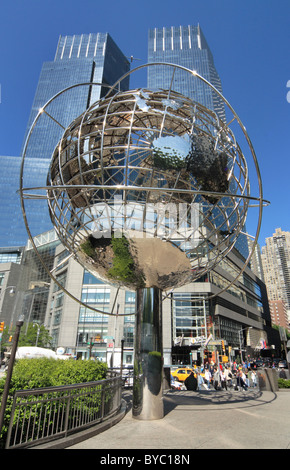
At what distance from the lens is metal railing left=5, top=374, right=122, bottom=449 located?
4281mm

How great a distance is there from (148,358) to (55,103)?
4860 inches

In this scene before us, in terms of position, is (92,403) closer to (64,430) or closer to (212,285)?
(64,430)

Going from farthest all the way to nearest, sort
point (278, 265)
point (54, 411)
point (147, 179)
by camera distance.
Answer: point (278, 265), point (147, 179), point (54, 411)

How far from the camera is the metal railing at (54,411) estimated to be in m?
4.28

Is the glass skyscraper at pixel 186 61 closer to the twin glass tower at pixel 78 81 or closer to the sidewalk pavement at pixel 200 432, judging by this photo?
the twin glass tower at pixel 78 81

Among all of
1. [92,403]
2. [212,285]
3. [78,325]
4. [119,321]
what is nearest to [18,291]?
[78,325]

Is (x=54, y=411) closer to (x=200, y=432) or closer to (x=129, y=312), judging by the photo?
(x=200, y=432)

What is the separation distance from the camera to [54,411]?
4680mm

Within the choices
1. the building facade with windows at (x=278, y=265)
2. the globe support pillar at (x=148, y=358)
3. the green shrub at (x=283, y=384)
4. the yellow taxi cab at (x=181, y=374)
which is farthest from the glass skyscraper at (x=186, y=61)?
the globe support pillar at (x=148, y=358)

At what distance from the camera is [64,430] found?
16.1 ft

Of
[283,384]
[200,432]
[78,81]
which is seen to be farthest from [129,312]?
[78,81]

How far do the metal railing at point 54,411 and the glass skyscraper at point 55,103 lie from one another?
219ft

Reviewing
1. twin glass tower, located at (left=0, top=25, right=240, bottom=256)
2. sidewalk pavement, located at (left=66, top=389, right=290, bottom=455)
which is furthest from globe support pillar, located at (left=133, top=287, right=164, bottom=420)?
twin glass tower, located at (left=0, top=25, right=240, bottom=256)
